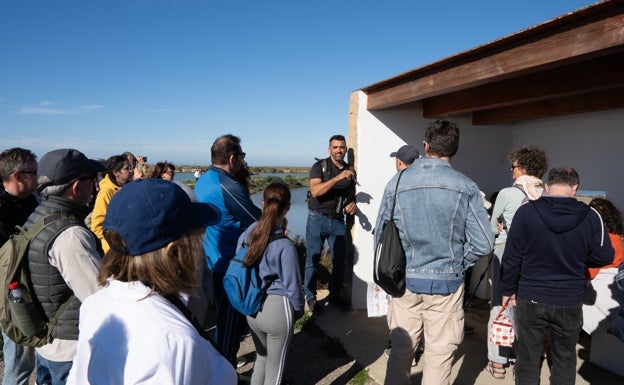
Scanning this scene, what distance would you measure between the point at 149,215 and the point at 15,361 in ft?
6.60

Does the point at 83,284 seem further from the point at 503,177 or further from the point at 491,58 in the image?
the point at 503,177

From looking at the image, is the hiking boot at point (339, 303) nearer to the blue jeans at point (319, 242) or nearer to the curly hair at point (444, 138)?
the blue jeans at point (319, 242)

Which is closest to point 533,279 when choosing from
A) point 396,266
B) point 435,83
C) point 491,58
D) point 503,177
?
point 396,266

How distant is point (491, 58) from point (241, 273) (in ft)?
7.60

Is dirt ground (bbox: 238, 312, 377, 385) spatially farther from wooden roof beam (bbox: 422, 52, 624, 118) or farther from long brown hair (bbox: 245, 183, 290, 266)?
wooden roof beam (bbox: 422, 52, 624, 118)

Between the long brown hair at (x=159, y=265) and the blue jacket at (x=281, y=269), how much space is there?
1.17 meters

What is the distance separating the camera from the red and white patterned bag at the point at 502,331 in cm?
301

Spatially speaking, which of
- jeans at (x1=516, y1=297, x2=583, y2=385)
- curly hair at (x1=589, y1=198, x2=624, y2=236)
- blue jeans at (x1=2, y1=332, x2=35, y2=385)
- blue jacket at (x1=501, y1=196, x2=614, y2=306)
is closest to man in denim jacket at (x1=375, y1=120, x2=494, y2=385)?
blue jacket at (x1=501, y1=196, x2=614, y2=306)

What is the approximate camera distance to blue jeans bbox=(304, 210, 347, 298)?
4.29 m

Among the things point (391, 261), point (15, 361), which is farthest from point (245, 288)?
point (15, 361)

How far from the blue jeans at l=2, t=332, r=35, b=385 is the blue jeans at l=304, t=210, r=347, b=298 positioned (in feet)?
8.79

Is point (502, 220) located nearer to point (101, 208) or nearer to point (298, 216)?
point (101, 208)

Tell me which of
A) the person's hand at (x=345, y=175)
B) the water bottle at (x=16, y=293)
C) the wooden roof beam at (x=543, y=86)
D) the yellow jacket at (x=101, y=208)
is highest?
the wooden roof beam at (x=543, y=86)

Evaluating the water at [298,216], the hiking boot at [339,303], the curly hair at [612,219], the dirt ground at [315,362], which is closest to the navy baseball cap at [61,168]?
the dirt ground at [315,362]
